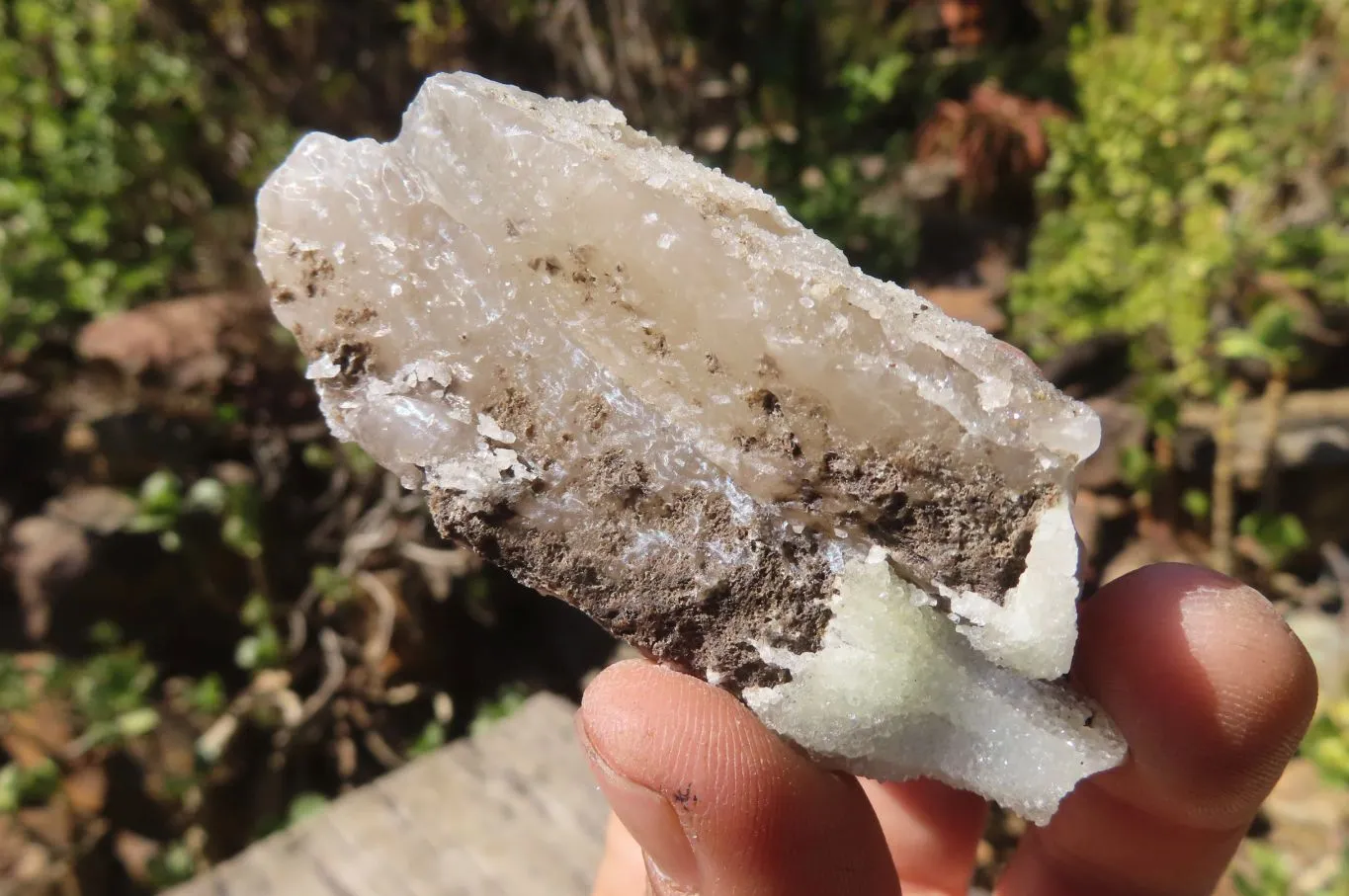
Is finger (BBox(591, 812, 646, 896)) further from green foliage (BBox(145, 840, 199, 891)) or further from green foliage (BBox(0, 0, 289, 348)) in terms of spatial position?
green foliage (BBox(0, 0, 289, 348))

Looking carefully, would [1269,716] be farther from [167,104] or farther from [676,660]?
[167,104]

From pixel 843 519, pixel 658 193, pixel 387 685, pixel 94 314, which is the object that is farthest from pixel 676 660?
pixel 94 314

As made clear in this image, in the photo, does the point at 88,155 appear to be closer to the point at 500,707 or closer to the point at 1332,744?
the point at 500,707

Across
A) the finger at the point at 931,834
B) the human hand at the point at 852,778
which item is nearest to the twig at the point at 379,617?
the finger at the point at 931,834

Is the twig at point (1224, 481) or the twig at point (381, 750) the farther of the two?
the twig at point (381, 750)

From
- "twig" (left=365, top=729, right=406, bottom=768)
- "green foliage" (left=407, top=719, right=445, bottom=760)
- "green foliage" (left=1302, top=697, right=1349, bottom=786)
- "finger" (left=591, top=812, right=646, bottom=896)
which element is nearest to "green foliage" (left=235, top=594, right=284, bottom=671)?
"twig" (left=365, top=729, right=406, bottom=768)

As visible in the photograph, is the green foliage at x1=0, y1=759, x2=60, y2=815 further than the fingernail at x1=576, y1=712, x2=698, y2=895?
Yes

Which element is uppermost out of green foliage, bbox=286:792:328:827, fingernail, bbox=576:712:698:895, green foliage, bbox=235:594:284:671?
fingernail, bbox=576:712:698:895

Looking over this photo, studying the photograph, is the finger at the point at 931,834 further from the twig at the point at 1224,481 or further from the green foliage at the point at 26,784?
the green foliage at the point at 26,784
